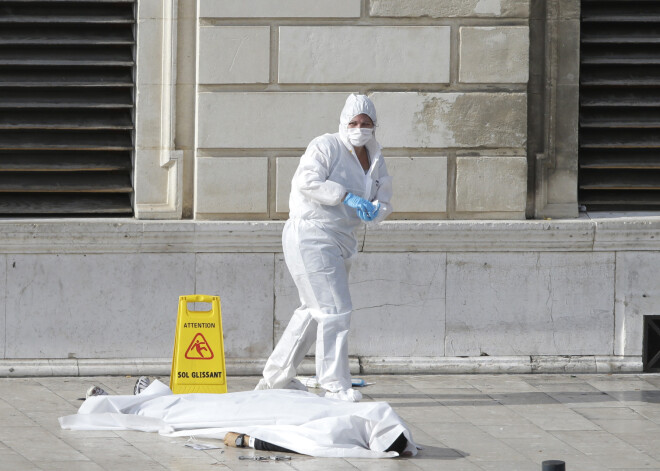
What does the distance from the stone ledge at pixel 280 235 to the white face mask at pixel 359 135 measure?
1.29m

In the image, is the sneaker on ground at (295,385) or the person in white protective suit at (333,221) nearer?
the person in white protective suit at (333,221)

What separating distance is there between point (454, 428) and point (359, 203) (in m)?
1.44

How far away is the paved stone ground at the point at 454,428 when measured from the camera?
6.87 metres

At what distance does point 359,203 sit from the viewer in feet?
26.1

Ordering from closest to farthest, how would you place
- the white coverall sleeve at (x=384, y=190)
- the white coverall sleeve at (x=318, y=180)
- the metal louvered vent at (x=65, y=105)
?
the white coverall sleeve at (x=318, y=180) → the white coverall sleeve at (x=384, y=190) → the metal louvered vent at (x=65, y=105)

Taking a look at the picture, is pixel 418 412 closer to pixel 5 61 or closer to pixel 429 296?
pixel 429 296

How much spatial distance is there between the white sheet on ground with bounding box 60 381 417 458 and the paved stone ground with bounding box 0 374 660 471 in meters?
0.09

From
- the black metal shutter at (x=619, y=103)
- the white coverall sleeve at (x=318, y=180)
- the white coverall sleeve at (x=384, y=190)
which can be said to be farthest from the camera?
the black metal shutter at (x=619, y=103)

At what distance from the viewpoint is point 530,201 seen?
9.76 metres

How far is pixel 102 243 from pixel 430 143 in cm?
242

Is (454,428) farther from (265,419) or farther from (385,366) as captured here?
(385,366)

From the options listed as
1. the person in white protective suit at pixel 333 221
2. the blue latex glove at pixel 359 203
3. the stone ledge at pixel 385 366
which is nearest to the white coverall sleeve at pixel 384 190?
the person in white protective suit at pixel 333 221

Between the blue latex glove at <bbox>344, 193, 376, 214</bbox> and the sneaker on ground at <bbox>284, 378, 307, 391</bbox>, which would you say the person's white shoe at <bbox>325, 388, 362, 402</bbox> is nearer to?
the sneaker on ground at <bbox>284, 378, 307, 391</bbox>

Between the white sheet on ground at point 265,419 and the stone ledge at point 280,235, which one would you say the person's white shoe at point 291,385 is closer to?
the white sheet on ground at point 265,419
